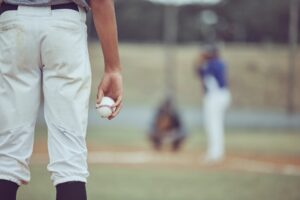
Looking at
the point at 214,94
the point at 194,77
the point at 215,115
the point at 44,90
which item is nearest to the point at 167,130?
the point at 215,115

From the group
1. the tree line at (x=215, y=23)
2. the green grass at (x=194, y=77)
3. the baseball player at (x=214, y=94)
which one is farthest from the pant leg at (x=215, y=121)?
the tree line at (x=215, y=23)

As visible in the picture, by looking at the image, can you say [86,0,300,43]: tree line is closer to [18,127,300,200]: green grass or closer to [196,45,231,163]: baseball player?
[18,127,300,200]: green grass

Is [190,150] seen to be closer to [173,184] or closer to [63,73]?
[173,184]

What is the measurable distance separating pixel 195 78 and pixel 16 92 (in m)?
22.5

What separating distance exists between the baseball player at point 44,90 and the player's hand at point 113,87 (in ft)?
0.62

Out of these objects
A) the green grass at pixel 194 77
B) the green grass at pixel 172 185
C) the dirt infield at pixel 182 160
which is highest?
the green grass at pixel 194 77

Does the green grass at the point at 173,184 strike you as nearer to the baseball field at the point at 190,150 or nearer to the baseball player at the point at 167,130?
the baseball field at the point at 190,150

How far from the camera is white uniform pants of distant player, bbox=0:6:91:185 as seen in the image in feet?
9.80

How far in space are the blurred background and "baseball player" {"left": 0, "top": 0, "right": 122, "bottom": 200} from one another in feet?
28.8

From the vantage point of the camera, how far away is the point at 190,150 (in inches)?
548

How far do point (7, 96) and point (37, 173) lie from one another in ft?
21.1

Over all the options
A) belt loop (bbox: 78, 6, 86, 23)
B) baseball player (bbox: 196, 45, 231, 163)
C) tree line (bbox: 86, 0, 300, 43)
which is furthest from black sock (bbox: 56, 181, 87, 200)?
tree line (bbox: 86, 0, 300, 43)

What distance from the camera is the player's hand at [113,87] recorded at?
3.22 meters

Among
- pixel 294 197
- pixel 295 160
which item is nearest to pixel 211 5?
pixel 295 160
